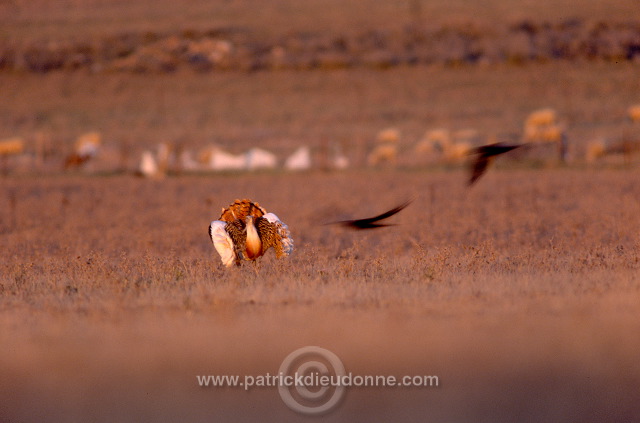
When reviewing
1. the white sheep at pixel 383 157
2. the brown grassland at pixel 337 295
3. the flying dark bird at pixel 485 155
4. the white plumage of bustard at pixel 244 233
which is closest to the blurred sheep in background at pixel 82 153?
the brown grassland at pixel 337 295

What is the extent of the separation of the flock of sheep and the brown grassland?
1.49m

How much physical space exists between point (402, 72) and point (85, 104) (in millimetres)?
14933

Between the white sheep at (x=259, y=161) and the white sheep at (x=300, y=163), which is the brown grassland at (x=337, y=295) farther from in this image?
the white sheep at (x=259, y=161)

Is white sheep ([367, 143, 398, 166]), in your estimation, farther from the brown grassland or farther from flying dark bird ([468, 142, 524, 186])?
flying dark bird ([468, 142, 524, 186])

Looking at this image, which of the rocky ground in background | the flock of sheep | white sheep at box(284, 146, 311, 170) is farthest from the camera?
the rocky ground in background

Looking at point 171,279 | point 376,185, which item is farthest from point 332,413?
point 376,185

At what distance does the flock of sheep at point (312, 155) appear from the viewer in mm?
26656

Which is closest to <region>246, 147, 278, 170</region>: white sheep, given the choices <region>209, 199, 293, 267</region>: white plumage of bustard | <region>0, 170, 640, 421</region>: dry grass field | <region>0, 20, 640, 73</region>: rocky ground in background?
<region>0, 170, 640, 421</region>: dry grass field

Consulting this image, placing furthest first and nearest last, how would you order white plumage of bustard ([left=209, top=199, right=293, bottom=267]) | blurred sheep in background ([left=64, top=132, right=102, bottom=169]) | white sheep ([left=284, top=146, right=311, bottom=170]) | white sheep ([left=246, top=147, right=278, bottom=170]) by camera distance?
blurred sheep in background ([left=64, top=132, right=102, bottom=169])
white sheep ([left=246, top=147, right=278, bottom=170])
white sheep ([left=284, top=146, right=311, bottom=170])
white plumage of bustard ([left=209, top=199, right=293, bottom=267])

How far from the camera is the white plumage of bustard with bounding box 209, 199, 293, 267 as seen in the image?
973 centimetres

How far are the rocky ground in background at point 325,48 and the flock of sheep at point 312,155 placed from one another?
14854 millimetres

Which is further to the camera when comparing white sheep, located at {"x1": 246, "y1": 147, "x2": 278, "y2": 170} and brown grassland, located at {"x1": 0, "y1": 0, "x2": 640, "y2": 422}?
white sheep, located at {"x1": 246, "y1": 147, "x2": 278, "y2": 170}

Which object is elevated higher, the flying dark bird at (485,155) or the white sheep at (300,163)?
the white sheep at (300,163)

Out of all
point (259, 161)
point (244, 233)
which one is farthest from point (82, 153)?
point (244, 233)
